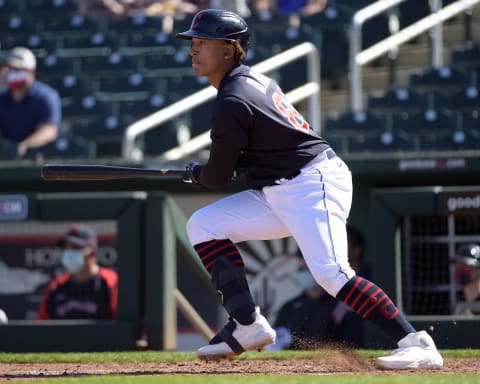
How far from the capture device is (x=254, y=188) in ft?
14.5

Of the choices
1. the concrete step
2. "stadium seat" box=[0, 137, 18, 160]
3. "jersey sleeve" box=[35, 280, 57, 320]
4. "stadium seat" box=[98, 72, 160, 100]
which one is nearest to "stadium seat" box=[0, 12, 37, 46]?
"stadium seat" box=[98, 72, 160, 100]

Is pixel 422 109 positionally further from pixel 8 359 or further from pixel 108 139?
pixel 8 359

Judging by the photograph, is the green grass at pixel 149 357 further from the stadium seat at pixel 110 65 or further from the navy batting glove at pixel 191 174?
the stadium seat at pixel 110 65

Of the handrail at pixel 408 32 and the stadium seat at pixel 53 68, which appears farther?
the stadium seat at pixel 53 68

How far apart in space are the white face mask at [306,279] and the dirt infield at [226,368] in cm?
183

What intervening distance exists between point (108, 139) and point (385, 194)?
3889mm

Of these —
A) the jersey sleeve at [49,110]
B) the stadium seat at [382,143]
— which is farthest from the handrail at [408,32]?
the jersey sleeve at [49,110]

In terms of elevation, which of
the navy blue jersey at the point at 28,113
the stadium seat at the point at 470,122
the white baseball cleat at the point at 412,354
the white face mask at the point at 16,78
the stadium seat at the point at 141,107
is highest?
the white face mask at the point at 16,78

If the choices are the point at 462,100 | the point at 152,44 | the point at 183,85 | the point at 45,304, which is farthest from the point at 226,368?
the point at 152,44

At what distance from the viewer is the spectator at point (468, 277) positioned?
5.94 m

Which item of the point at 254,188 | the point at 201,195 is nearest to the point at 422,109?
the point at 201,195

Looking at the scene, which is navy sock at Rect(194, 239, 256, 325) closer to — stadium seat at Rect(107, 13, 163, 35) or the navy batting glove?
the navy batting glove

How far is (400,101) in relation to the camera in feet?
29.8

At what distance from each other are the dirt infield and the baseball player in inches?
6.1
